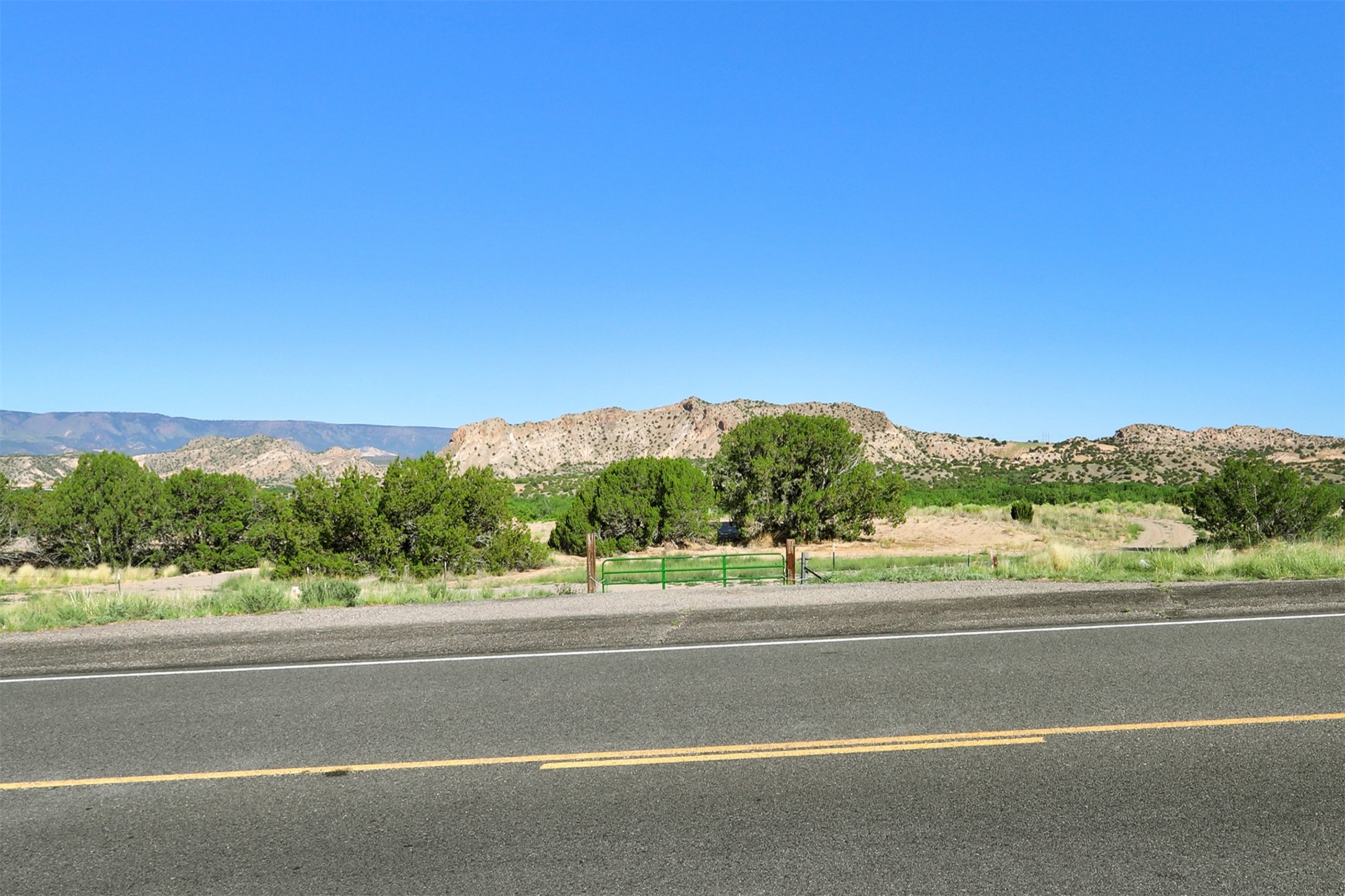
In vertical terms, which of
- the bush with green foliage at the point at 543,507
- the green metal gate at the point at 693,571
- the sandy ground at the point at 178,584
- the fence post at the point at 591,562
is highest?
the bush with green foliage at the point at 543,507

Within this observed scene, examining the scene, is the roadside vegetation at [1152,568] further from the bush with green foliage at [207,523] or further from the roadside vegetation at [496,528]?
the bush with green foliage at [207,523]

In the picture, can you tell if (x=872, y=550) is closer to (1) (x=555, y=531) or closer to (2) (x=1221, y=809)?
(1) (x=555, y=531)

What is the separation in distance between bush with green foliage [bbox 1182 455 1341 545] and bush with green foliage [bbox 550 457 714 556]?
57.9 ft

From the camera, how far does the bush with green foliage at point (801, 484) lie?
35750 mm

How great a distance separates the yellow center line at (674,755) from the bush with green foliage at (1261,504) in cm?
2354

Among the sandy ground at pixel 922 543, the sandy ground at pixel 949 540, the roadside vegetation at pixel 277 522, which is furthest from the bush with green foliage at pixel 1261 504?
the roadside vegetation at pixel 277 522

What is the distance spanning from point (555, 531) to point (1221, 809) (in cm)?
3199

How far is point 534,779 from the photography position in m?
5.54

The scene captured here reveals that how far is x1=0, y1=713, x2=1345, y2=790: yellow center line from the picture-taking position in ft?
19.0

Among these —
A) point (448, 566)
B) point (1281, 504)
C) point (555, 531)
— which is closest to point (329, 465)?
point (555, 531)

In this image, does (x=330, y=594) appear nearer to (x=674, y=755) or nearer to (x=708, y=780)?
(x=674, y=755)

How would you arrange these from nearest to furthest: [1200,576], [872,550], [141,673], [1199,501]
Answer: [141,673]
[1200,576]
[1199,501]
[872,550]

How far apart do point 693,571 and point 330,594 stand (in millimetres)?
7388

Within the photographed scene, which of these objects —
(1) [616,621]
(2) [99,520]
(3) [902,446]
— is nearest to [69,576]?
(2) [99,520]
